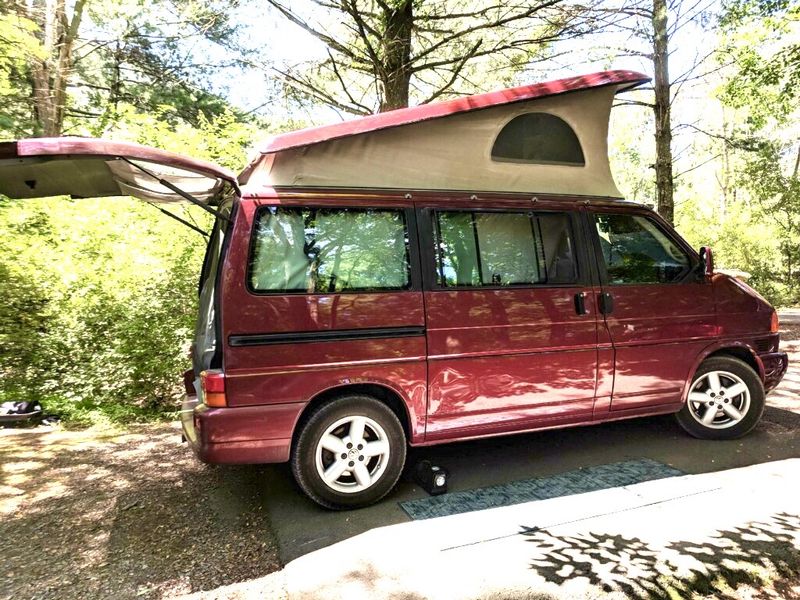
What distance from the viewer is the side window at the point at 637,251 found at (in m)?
4.18

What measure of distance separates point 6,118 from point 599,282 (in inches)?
407

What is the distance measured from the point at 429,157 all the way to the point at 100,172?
244 centimetres

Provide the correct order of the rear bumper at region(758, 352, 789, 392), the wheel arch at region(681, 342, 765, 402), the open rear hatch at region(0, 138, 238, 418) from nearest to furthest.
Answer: the open rear hatch at region(0, 138, 238, 418)
the wheel arch at region(681, 342, 765, 402)
the rear bumper at region(758, 352, 789, 392)

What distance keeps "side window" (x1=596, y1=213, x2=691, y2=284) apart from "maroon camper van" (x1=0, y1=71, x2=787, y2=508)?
0.02 meters

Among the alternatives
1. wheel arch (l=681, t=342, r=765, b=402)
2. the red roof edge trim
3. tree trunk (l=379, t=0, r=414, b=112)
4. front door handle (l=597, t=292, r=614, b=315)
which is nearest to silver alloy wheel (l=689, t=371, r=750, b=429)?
wheel arch (l=681, t=342, r=765, b=402)

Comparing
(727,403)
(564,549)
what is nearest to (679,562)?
(564,549)

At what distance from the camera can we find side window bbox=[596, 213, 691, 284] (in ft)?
13.7

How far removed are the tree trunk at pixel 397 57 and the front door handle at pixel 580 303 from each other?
5.02 metres

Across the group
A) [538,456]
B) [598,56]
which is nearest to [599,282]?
[538,456]

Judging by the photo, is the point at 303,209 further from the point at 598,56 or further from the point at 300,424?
the point at 598,56

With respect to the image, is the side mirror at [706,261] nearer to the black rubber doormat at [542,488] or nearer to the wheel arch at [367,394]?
the black rubber doormat at [542,488]

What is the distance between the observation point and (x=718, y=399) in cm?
452

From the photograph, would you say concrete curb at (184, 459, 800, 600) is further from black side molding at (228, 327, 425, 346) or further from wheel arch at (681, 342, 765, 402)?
black side molding at (228, 327, 425, 346)

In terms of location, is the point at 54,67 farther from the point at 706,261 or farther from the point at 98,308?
the point at 706,261
